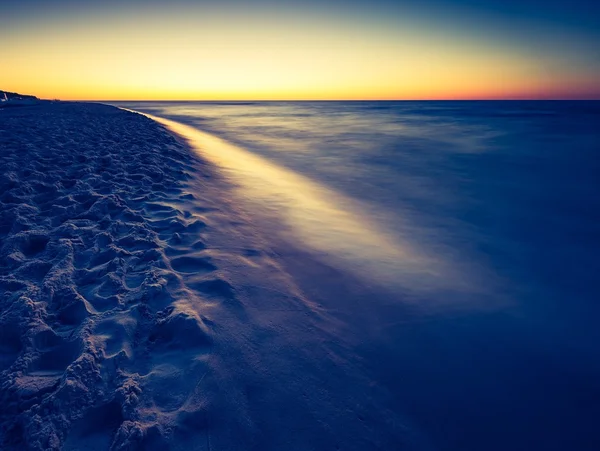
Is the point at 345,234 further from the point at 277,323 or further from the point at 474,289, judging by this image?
the point at 277,323

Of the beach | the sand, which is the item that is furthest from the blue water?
the sand

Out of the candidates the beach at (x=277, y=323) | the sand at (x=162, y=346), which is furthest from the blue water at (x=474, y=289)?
the sand at (x=162, y=346)

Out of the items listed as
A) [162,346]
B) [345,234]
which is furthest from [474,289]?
[162,346]

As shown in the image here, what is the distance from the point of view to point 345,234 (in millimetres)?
4160

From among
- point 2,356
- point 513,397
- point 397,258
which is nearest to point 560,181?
point 397,258

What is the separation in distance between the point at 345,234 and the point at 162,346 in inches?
108

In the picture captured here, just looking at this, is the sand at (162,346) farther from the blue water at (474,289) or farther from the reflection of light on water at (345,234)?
the reflection of light on water at (345,234)

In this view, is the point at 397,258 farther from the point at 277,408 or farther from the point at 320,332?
the point at 277,408

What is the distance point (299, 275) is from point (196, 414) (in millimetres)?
1577

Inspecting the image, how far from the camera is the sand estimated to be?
1.41 meters

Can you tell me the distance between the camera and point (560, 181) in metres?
7.55

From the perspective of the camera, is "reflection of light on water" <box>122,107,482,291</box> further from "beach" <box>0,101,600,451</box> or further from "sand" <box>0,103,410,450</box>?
"sand" <box>0,103,410,450</box>

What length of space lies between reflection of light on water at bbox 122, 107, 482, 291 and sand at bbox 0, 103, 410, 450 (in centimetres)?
69

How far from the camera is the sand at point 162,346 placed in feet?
4.62
